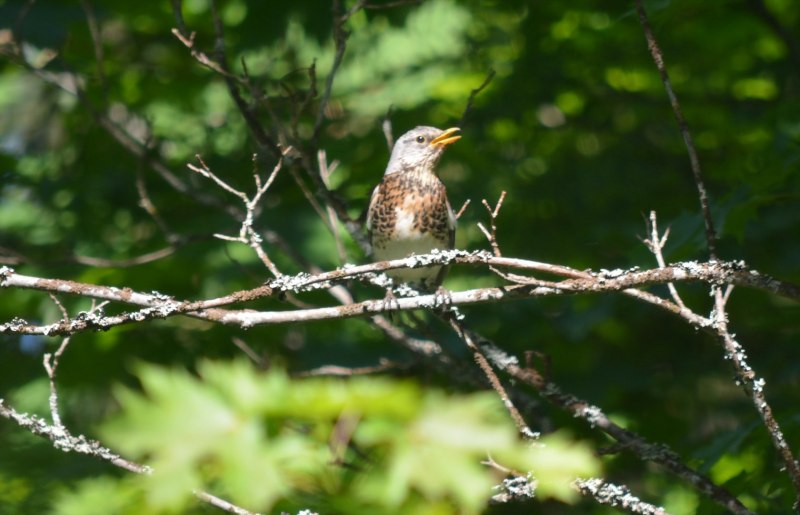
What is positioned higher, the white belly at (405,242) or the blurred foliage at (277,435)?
the white belly at (405,242)

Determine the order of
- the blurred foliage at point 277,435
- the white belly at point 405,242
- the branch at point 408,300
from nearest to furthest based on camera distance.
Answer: the blurred foliage at point 277,435
the branch at point 408,300
the white belly at point 405,242

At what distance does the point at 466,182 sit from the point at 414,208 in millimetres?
907

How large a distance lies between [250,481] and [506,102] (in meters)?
5.16

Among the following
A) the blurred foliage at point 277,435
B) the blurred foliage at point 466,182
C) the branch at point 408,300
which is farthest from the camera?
the blurred foliage at point 466,182

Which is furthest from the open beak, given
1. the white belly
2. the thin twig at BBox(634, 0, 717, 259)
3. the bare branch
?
the bare branch

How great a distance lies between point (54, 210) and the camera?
228 inches

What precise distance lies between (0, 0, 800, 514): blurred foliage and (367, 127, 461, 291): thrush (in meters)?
0.24

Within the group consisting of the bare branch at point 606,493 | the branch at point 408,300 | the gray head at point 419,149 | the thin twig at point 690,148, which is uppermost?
the gray head at point 419,149

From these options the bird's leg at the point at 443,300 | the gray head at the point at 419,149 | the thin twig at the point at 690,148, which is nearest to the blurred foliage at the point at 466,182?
the gray head at the point at 419,149

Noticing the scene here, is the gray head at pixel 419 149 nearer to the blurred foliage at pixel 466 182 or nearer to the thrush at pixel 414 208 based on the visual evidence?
the thrush at pixel 414 208

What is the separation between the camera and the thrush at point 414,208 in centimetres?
514

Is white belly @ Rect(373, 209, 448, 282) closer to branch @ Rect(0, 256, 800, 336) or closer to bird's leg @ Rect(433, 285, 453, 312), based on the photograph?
branch @ Rect(0, 256, 800, 336)

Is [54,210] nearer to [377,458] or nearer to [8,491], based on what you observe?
[8,491]

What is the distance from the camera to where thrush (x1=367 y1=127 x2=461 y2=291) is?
16.9 ft
